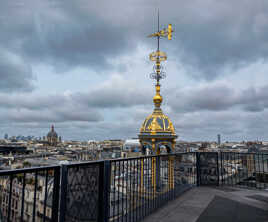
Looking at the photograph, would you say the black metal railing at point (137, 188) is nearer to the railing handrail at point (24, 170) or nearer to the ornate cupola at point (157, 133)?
the railing handrail at point (24, 170)

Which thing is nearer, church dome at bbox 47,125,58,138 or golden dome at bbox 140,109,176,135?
golden dome at bbox 140,109,176,135

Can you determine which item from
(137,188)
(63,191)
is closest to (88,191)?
(63,191)

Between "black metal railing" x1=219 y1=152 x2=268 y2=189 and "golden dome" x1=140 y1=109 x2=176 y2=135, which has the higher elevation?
"golden dome" x1=140 y1=109 x2=176 y2=135

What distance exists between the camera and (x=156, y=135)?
10.7m

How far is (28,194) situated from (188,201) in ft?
16.1

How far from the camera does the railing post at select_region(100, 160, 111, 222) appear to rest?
11.8 ft

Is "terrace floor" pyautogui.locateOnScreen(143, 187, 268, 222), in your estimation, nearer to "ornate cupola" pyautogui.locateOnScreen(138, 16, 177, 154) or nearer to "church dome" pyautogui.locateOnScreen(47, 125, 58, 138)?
"ornate cupola" pyautogui.locateOnScreen(138, 16, 177, 154)

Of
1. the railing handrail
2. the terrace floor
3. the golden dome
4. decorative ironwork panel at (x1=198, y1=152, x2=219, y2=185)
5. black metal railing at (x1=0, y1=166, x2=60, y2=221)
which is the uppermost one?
the golden dome

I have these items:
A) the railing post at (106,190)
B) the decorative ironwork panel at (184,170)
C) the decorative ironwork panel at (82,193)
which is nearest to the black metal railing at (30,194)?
the decorative ironwork panel at (82,193)

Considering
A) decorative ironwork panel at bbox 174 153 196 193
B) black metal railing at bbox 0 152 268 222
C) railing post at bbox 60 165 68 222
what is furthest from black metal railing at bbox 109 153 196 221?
railing post at bbox 60 165 68 222

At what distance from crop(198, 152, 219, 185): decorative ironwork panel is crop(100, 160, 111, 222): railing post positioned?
5.64 meters

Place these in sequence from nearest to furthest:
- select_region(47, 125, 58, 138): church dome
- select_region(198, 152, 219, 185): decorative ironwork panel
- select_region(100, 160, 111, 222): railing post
Result: 1. select_region(100, 160, 111, 222): railing post
2. select_region(198, 152, 219, 185): decorative ironwork panel
3. select_region(47, 125, 58, 138): church dome

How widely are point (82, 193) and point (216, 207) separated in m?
4.14

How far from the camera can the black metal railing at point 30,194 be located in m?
2.20
